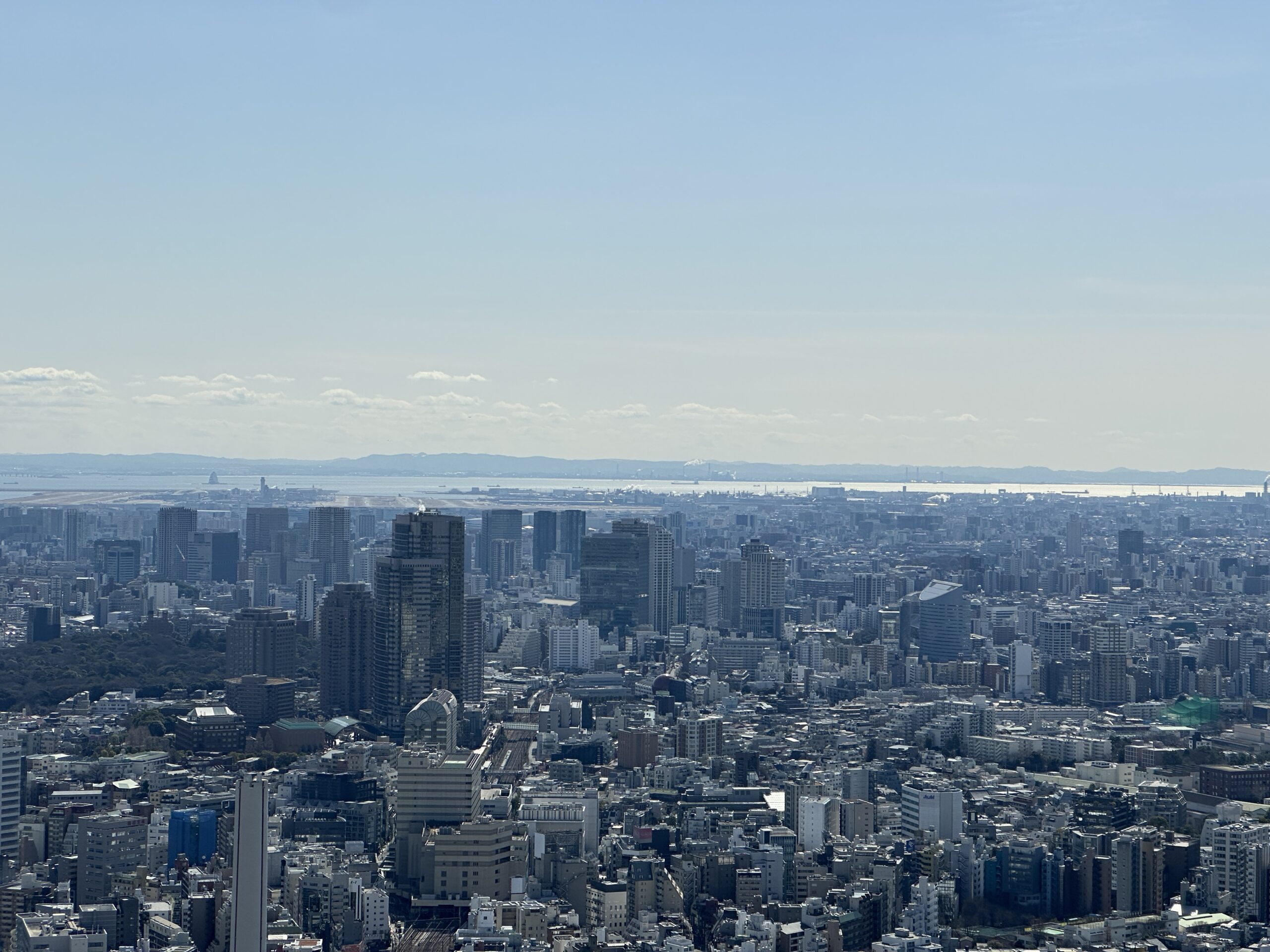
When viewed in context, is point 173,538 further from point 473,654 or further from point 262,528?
point 473,654

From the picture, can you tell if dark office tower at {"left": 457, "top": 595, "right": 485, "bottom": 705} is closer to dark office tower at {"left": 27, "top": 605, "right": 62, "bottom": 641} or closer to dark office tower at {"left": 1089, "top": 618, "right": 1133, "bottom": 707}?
dark office tower at {"left": 27, "top": 605, "right": 62, "bottom": 641}

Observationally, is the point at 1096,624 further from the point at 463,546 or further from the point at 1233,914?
the point at 1233,914

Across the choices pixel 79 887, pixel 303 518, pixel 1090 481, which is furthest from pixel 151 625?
pixel 1090 481

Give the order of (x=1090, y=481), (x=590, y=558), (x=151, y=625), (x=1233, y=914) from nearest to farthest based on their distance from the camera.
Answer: (x=1233, y=914) < (x=151, y=625) < (x=590, y=558) < (x=1090, y=481)

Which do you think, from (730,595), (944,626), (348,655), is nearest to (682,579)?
(730,595)

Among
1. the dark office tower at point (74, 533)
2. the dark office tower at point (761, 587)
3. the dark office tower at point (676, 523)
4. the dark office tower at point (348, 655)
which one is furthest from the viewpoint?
the dark office tower at point (676, 523)

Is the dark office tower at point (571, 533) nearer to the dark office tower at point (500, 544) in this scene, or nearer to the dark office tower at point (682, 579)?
the dark office tower at point (500, 544)

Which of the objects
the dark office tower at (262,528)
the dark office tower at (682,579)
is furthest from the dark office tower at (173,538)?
the dark office tower at (682,579)
